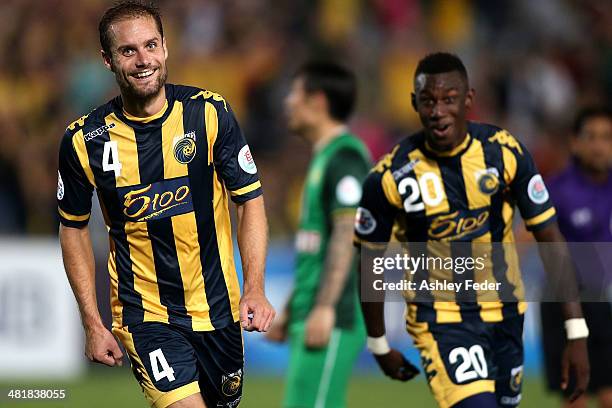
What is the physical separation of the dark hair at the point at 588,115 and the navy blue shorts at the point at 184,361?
3.98 meters

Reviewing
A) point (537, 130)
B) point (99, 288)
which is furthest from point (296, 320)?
point (537, 130)

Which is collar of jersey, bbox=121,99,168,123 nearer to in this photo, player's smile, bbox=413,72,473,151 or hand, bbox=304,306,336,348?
player's smile, bbox=413,72,473,151

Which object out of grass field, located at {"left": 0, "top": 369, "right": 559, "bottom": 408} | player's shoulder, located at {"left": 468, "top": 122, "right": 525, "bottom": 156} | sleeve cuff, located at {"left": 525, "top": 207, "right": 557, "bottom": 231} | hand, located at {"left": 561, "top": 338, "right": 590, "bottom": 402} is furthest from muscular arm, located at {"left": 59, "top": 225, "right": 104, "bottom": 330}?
grass field, located at {"left": 0, "top": 369, "right": 559, "bottom": 408}

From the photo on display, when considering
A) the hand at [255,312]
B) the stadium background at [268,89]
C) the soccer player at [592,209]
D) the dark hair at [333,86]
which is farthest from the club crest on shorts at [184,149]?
the stadium background at [268,89]

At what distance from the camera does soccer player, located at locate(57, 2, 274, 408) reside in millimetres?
5477

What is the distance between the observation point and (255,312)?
5.22m

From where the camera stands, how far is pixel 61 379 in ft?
39.3

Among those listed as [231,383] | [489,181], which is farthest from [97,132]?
[489,181]

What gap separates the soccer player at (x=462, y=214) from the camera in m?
6.09

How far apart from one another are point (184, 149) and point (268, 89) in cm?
897

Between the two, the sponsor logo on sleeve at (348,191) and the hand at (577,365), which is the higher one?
the sponsor logo on sleeve at (348,191)

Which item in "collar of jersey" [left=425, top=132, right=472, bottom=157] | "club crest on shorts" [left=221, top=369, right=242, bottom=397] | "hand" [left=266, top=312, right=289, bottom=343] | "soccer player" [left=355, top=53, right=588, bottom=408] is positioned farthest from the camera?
"hand" [left=266, top=312, right=289, bottom=343]

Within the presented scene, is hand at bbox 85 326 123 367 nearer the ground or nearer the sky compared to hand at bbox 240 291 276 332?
nearer the ground

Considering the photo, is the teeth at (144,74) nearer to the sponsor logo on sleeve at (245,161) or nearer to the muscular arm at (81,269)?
the sponsor logo on sleeve at (245,161)
